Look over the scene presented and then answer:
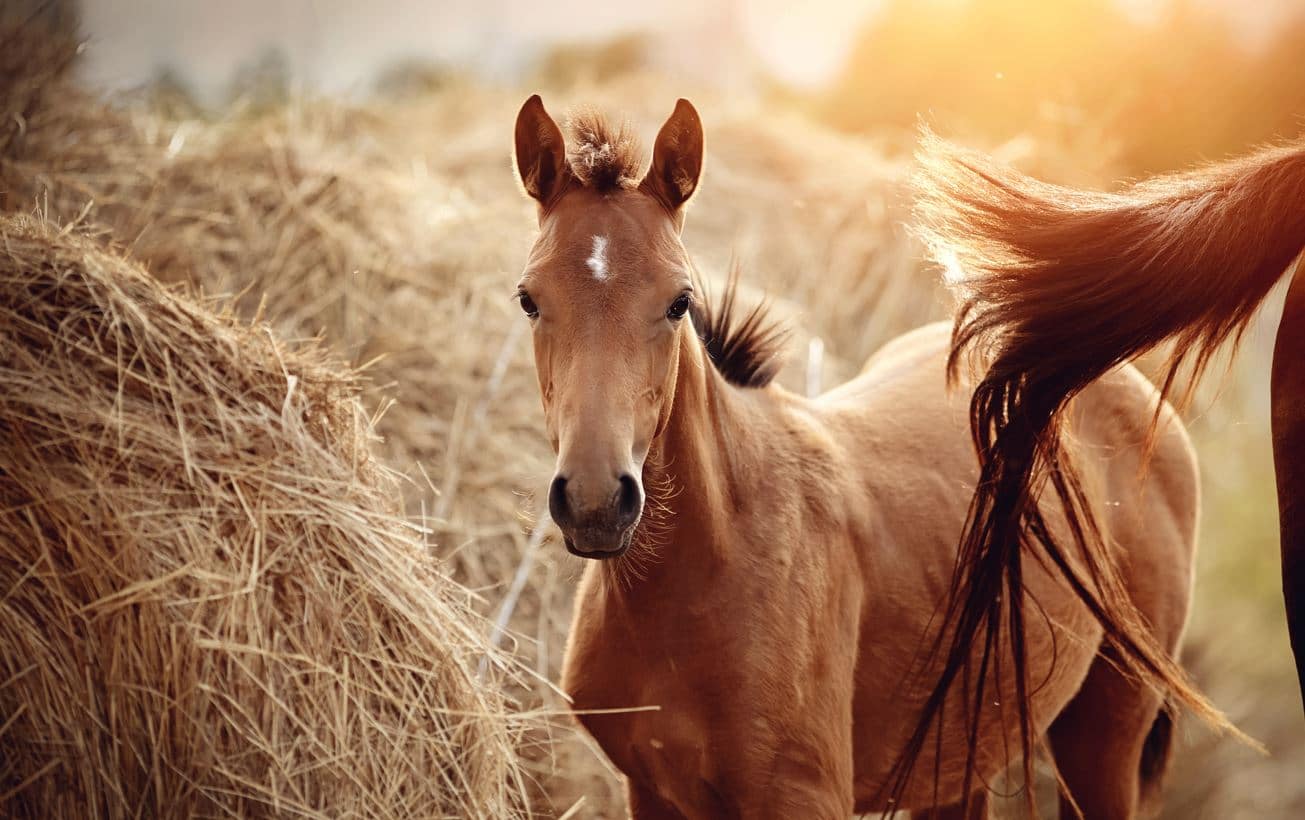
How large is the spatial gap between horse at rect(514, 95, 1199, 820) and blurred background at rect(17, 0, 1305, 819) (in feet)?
1.01

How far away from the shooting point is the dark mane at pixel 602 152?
230 cm

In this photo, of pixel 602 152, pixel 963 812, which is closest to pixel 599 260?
pixel 602 152

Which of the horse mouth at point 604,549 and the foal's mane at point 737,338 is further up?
the foal's mane at point 737,338

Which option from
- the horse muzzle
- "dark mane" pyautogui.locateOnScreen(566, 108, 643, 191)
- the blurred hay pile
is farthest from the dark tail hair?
the blurred hay pile

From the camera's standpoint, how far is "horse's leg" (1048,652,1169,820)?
3.34 metres

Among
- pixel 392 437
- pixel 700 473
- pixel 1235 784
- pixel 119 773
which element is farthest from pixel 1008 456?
pixel 1235 784

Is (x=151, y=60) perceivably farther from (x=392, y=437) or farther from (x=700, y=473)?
(x=700, y=473)

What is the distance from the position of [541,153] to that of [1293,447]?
1.49 meters

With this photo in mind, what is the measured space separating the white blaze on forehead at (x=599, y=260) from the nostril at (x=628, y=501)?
399mm

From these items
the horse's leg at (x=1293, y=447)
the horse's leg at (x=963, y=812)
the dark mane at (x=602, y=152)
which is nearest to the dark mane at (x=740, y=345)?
the dark mane at (x=602, y=152)

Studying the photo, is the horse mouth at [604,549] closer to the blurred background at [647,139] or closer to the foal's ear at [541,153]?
the blurred background at [647,139]

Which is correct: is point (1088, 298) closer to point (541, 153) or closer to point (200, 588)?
point (541, 153)

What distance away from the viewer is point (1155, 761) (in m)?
3.54

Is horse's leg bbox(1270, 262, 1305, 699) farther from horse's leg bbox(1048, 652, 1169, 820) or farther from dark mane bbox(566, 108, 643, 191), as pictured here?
horse's leg bbox(1048, 652, 1169, 820)
